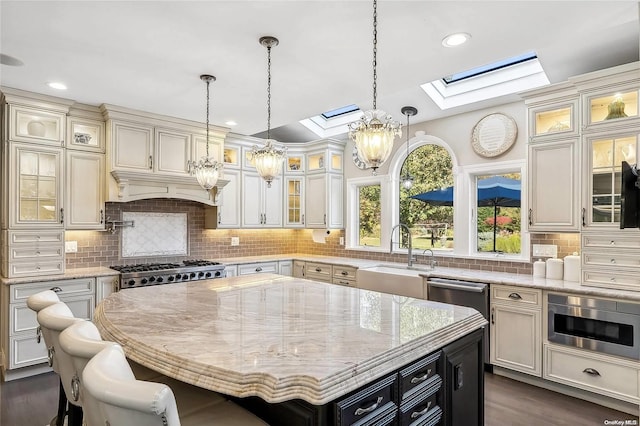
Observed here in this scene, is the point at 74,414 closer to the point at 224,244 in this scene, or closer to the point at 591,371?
the point at 224,244

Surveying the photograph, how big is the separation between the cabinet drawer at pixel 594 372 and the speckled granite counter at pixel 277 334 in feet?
5.52

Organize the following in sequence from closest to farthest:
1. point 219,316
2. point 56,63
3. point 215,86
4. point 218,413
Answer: point 218,413
point 219,316
point 56,63
point 215,86

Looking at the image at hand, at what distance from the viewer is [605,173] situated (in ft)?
10.00

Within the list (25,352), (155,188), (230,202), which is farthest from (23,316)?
(230,202)

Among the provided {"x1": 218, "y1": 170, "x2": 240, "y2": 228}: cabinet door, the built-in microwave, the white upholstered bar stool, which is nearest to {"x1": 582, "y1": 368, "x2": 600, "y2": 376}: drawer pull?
the built-in microwave

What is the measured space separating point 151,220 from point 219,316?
3230mm

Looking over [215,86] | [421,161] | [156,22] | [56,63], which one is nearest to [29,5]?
[156,22]

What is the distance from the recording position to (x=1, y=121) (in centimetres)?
361

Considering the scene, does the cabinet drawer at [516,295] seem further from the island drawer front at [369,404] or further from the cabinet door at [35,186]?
the cabinet door at [35,186]

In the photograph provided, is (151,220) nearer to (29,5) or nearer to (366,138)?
(29,5)

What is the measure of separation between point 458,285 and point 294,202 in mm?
2932

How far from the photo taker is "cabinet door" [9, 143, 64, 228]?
3.52 metres

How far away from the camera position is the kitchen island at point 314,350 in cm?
121

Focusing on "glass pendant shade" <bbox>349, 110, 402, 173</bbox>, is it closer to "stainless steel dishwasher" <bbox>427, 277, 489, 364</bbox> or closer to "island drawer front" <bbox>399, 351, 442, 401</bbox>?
"island drawer front" <bbox>399, 351, 442, 401</bbox>
